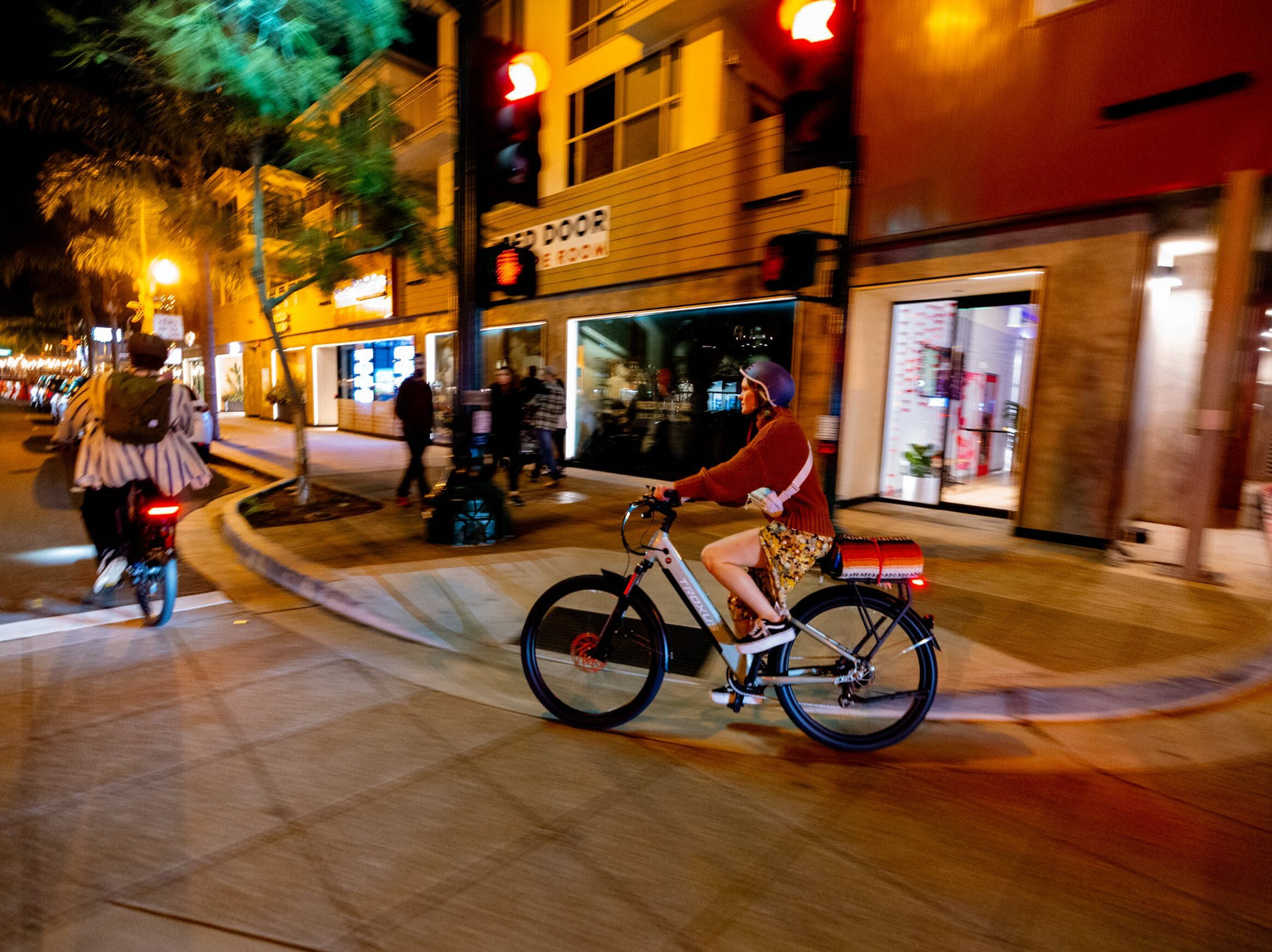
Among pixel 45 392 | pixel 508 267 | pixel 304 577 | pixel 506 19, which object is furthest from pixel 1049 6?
pixel 45 392

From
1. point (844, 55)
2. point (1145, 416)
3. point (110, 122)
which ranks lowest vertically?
point (1145, 416)

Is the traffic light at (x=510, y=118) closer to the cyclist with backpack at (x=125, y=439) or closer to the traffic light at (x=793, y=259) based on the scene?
the traffic light at (x=793, y=259)

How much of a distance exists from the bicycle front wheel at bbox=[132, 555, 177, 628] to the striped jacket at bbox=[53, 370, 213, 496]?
531 mm

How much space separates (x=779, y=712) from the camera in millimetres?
4129

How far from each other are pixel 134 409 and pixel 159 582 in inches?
50.1

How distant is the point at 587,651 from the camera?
151 inches

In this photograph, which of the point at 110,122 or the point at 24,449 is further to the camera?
the point at 24,449

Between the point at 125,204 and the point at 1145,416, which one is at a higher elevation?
the point at 125,204

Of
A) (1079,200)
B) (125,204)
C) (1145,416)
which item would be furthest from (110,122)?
(1145,416)

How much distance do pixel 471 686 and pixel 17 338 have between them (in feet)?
278

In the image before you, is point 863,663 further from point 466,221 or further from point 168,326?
point 168,326

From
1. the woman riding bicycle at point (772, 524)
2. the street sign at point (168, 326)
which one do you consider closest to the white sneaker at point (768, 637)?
the woman riding bicycle at point (772, 524)

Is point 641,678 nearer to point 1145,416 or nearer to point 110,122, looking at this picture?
point 1145,416

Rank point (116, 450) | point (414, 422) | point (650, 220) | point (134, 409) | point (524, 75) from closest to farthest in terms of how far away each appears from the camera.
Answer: point (524, 75), point (134, 409), point (116, 450), point (414, 422), point (650, 220)
